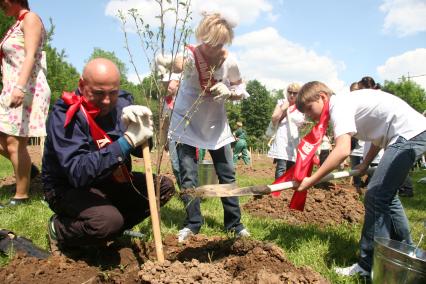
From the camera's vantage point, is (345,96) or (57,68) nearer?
(345,96)

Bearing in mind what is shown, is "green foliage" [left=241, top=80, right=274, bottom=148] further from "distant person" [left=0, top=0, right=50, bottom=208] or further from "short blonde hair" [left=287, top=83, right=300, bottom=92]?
"distant person" [left=0, top=0, right=50, bottom=208]

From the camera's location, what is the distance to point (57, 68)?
776 inches

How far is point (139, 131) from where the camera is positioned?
245 cm

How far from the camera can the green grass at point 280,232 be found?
3078mm

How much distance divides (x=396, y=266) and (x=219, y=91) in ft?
6.17

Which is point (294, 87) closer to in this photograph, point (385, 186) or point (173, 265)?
point (385, 186)

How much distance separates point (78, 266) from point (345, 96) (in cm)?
215

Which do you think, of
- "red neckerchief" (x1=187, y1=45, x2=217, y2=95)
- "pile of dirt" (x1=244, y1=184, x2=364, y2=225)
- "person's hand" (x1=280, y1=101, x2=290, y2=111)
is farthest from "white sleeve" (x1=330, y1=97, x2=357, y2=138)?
"person's hand" (x1=280, y1=101, x2=290, y2=111)

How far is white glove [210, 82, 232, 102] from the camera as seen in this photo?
11.0 feet

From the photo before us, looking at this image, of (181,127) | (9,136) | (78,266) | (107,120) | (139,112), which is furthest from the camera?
(9,136)

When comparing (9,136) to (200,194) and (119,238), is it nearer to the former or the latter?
(119,238)

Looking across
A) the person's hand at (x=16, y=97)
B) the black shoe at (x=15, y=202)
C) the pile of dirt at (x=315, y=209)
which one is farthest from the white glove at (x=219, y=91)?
the black shoe at (x=15, y=202)

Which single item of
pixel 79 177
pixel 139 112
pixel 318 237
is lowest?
pixel 318 237

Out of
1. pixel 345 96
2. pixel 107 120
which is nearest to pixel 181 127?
pixel 107 120
